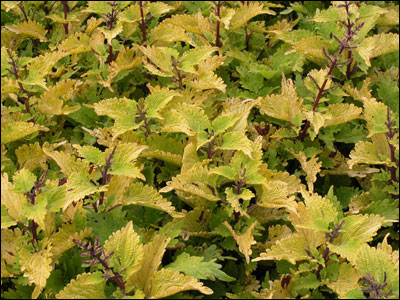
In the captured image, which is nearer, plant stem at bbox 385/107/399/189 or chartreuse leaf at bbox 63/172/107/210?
chartreuse leaf at bbox 63/172/107/210

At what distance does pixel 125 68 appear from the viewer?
3.04 meters

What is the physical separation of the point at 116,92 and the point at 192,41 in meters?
0.54

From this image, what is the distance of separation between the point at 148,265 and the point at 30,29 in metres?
1.93

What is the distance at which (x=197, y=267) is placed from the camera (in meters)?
2.15

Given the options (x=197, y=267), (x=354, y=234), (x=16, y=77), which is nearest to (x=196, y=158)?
(x=197, y=267)

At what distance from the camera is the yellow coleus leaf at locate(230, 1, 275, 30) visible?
315 centimetres

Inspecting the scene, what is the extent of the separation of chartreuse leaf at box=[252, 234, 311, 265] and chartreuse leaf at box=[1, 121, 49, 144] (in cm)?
128

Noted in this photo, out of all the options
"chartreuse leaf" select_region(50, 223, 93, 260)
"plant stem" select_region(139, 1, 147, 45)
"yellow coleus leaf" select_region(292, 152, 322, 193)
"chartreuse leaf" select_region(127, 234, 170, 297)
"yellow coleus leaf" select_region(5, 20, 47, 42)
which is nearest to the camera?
"chartreuse leaf" select_region(127, 234, 170, 297)

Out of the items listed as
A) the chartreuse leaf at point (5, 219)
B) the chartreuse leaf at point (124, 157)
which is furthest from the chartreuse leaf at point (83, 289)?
the chartreuse leaf at point (124, 157)

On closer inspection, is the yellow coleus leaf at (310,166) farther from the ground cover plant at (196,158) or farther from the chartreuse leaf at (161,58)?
the chartreuse leaf at (161,58)

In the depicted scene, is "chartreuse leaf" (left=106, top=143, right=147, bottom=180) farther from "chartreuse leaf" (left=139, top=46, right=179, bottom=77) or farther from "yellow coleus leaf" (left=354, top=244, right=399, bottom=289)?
"yellow coleus leaf" (left=354, top=244, right=399, bottom=289)

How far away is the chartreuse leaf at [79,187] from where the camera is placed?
2090mm

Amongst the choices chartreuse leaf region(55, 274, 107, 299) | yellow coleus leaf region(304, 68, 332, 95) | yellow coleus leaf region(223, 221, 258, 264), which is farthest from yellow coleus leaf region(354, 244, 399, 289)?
yellow coleus leaf region(304, 68, 332, 95)

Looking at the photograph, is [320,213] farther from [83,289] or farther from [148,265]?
[83,289]
